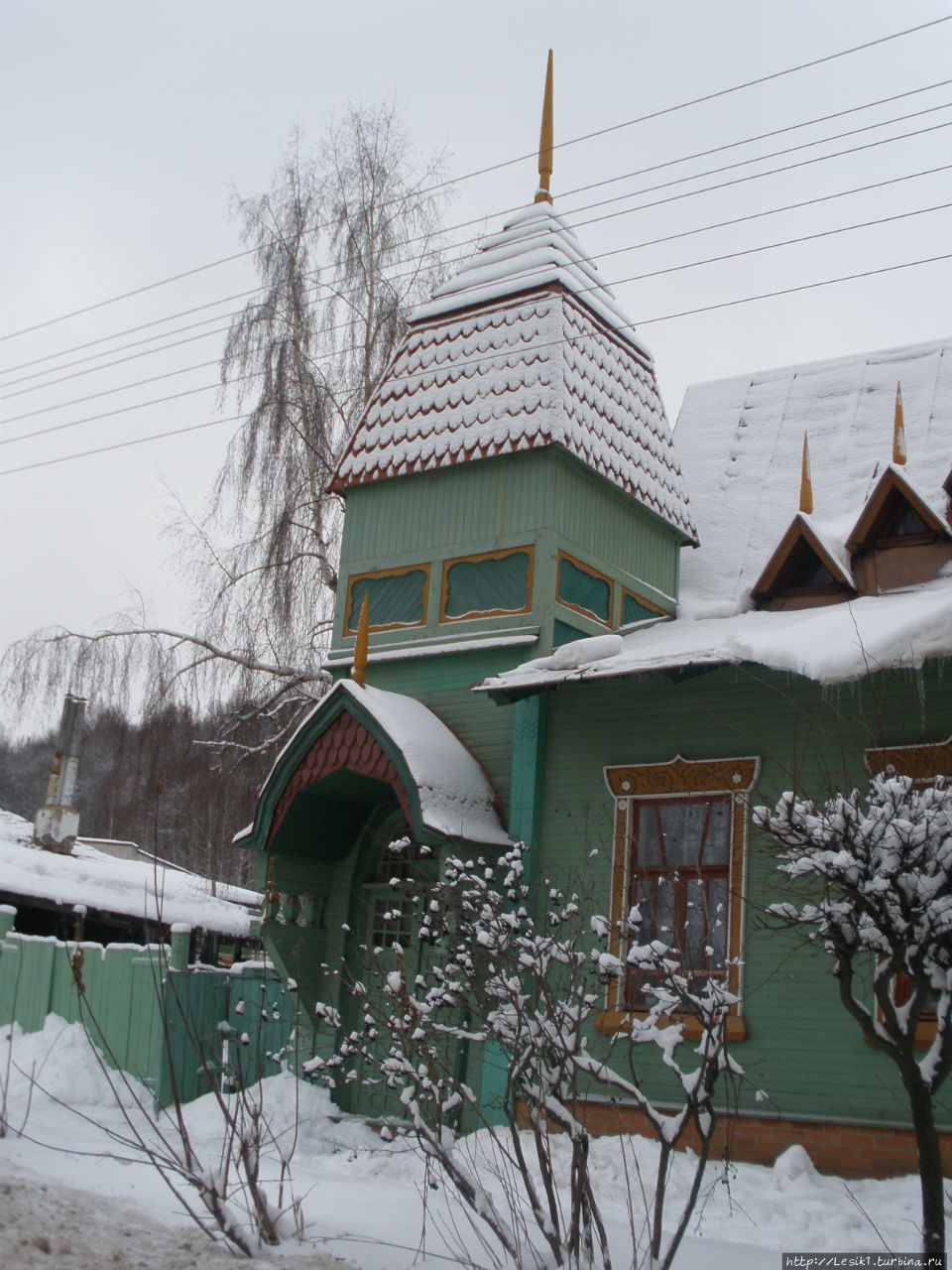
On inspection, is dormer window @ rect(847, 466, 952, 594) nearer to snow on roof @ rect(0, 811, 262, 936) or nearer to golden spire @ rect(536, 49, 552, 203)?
golden spire @ rect(536, 49, 552, 203)

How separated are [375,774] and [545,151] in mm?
8373

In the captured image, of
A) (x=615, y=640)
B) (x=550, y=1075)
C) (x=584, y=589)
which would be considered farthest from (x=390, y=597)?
(x=550, y=1075)

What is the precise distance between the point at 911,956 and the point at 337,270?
15.9 meters

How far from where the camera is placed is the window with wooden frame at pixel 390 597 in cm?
1295


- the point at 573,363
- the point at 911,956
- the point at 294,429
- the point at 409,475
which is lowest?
the point at 911,956

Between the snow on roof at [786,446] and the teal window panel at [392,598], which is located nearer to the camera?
the teal window panel at [392,598]

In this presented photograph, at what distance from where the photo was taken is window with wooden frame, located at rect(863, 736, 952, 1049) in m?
8.96

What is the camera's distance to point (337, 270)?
19141mm

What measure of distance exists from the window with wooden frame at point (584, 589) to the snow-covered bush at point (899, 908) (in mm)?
6618

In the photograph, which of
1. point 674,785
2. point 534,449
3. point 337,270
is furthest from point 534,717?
point 337,270

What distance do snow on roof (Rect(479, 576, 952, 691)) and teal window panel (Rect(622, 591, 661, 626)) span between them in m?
0.90

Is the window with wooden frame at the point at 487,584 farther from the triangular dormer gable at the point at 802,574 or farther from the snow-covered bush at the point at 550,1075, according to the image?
the snow-covered bush at the point at 550,1075

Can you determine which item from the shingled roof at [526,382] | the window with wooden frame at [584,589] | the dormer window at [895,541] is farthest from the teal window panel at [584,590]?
the dormer window at [895,541]

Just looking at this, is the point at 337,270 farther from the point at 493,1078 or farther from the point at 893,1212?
the point at 893,1212
